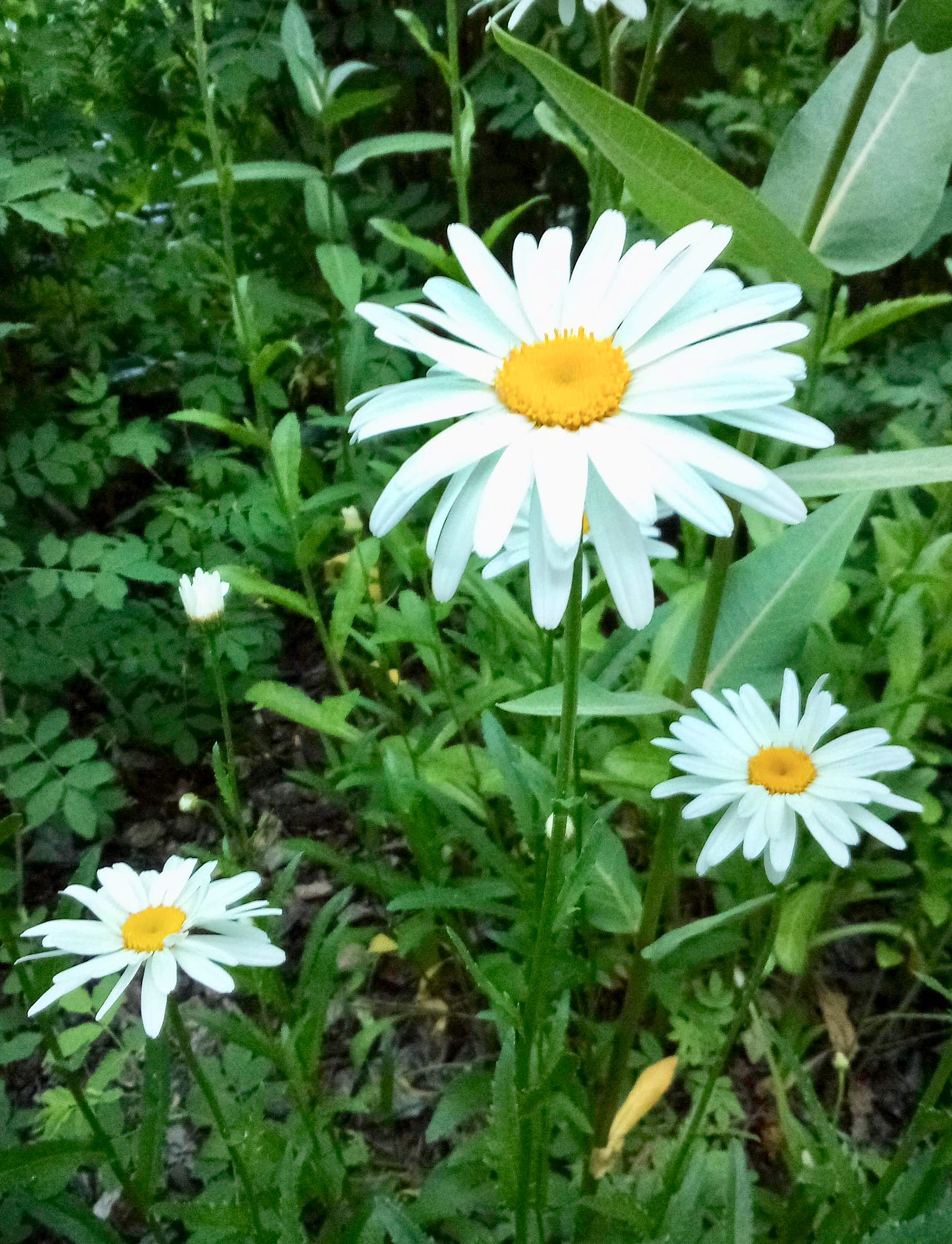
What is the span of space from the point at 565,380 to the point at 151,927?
0.44 metres

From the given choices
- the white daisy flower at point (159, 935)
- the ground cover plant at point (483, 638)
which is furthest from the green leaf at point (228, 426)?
the white daisy flower at point (159, 935)

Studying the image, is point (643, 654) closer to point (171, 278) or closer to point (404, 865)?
point (404, 865)

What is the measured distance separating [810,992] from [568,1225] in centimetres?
44

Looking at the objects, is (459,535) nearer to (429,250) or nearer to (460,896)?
(460,896)

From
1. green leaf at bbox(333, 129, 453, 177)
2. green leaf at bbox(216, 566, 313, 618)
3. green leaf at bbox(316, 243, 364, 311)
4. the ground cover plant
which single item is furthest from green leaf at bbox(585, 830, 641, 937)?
green leaf at bbox(333, 129, 453, 177)

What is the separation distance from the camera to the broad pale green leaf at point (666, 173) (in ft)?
1.36

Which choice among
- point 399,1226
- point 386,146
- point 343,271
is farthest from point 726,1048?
point 386,146

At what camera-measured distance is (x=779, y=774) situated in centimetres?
67

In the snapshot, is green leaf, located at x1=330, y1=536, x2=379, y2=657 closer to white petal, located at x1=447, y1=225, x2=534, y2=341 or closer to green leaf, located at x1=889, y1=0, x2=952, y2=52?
white petal, located at x1=447, y1=225, x2=534, y2=341

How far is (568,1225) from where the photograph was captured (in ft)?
2.55

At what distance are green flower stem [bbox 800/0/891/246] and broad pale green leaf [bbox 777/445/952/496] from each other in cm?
16

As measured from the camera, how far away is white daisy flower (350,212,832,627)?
382 mm

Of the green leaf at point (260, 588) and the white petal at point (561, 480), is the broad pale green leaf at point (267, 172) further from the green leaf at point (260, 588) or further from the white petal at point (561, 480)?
the white petal at point (561, 480)

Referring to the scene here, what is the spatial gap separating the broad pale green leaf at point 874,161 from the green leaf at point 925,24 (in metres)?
0.13
